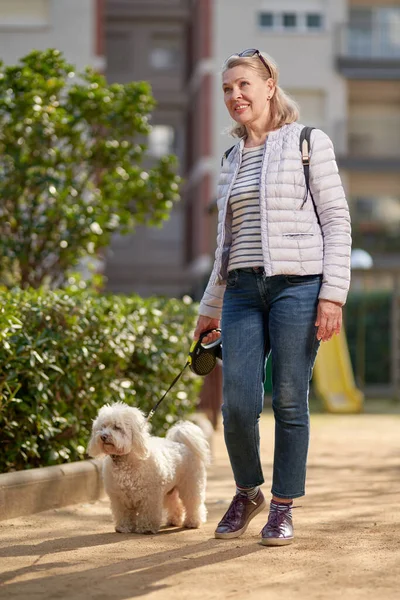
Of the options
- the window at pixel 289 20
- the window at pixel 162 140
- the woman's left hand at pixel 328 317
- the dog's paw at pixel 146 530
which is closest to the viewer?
the woman's left hand at pixel 328 317

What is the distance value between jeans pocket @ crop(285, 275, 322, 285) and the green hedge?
1861 millimetres

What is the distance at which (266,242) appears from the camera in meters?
5.18

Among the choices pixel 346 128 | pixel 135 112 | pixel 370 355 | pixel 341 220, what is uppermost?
pixel 346 128

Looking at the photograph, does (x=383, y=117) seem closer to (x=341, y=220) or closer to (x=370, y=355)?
(x=370, y=355)

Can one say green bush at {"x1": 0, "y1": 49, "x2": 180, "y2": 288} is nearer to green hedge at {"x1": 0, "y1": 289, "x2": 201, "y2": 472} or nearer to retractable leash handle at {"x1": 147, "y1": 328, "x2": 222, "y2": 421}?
green hedge at {"x1": 0, "y1": 289, "x2": 201, "y2": 472}

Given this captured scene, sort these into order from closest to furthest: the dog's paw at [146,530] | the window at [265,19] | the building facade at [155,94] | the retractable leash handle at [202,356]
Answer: the retractable leash handle at [202,356]
the dog's paw at [146,530]
the window at [265,19]
the building facade at [155,94]

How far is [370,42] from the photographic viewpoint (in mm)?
36062

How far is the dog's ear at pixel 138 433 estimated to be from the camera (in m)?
5.71

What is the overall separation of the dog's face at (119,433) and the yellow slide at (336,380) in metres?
12.1

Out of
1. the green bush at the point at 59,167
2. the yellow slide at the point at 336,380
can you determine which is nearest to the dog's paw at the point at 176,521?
the green bush at the point at 59,167

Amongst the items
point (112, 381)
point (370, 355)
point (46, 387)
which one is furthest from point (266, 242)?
point (370, 355)

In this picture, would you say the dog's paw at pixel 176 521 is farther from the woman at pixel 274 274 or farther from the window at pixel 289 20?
the window at pixel 289 20

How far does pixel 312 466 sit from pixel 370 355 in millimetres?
12267

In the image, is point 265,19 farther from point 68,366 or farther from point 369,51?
point 68,366
